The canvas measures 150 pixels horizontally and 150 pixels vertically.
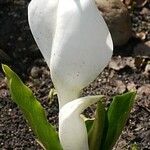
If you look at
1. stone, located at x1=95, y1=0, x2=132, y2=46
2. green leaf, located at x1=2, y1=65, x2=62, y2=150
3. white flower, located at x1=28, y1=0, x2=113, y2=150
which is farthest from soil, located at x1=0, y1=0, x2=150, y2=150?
white flower, located at x1=28, y1=0, x2=113, y2=150

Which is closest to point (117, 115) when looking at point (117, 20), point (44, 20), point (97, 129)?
point (97, 129)

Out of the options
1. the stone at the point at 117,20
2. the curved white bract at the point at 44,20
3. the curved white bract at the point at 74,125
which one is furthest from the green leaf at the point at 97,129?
the stone at the point at 117,20

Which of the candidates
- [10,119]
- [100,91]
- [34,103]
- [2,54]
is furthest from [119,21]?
[34,103]

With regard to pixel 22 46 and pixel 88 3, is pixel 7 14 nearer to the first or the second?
pixel 22 46

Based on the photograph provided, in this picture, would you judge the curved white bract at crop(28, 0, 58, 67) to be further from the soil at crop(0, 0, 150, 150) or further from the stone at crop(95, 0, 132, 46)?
the stone at crop(95, 0, 132, 46)

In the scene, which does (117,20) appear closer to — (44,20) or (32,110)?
(32,110)

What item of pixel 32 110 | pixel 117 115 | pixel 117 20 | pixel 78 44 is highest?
pixel 78 44

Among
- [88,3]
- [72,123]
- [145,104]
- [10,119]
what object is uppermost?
[88,3]

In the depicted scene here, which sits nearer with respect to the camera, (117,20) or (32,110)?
(32,110)
